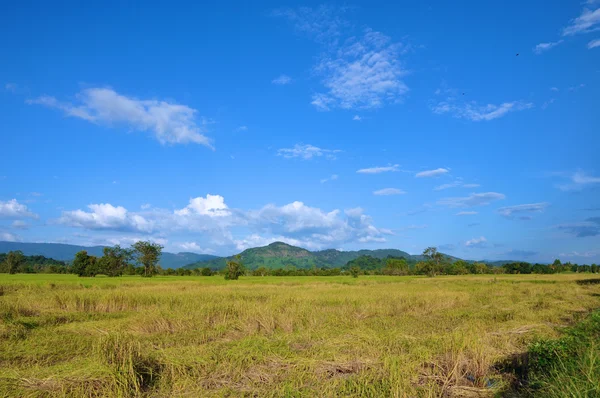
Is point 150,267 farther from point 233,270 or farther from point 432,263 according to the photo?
point 432,263

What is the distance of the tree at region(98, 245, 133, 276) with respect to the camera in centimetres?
7119

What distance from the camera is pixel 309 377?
7059 millimetres

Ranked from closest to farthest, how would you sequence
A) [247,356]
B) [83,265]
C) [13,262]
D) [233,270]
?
[247,356] → [233,270] → [83,265] → [13,262]

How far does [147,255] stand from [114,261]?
6.73 meters

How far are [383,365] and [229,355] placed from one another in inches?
130

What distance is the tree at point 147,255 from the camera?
76.6 m

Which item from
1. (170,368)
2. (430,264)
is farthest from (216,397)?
(430,264)

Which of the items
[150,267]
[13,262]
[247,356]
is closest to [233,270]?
[150,267]

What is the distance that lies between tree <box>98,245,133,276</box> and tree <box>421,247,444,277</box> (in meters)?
72.5

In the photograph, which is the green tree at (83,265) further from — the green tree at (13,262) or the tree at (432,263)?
the tree at (432,263)

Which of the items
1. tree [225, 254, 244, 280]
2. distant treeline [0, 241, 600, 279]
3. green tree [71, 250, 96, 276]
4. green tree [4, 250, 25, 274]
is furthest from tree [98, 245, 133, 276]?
tree [225, 254, 244, 280]

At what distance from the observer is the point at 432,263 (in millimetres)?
95125

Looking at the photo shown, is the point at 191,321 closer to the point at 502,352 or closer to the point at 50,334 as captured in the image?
the point at 50,334

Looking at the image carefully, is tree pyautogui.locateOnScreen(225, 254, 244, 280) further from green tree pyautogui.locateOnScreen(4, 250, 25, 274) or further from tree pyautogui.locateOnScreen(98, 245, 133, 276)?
green tree pyautogui.locateOnScreen(4, 250, 25, 274)
